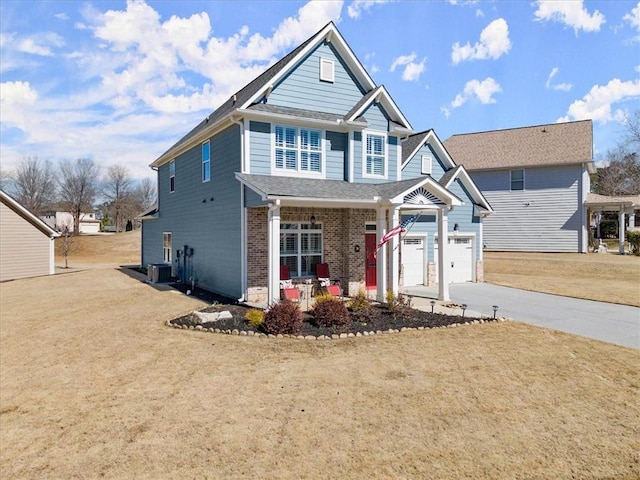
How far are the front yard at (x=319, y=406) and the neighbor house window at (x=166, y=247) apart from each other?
12473mm

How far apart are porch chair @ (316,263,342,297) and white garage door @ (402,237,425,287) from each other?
4.33 metres

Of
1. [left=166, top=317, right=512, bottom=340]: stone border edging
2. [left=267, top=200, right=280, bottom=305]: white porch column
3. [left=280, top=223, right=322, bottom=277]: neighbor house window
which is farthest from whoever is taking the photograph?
[left=280, top=223, right=322, bottom=277]: neighbor house window

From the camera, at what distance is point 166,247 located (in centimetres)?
2328

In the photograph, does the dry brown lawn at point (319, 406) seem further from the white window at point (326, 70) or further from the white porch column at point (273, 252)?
the white window at point (326, 70)

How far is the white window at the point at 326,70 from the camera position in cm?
1527

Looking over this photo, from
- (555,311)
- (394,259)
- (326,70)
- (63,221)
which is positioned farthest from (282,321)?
(63,221)

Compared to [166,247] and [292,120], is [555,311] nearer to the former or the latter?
[292,120]

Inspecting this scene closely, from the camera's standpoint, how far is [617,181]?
46.6 metres

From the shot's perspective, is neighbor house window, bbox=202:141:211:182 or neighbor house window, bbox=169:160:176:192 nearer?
neighbor house window, bbox=202:141:211:182

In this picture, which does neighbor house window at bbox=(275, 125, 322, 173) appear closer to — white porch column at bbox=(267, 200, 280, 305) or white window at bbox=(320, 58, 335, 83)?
white window at bbox=(320, 58, 335, 83)

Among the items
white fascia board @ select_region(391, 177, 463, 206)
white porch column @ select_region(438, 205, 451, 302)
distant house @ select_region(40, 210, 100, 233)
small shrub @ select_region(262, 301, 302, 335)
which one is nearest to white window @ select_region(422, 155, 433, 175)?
white porch column @ select_region(438, 205, 451, 302)

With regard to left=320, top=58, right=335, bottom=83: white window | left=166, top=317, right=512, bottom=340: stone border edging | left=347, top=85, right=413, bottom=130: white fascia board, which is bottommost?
left=166, top=317, right=512, bottom=340: stone border edging

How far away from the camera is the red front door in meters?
16.1

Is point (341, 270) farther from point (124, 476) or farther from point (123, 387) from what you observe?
point (124, 476)
